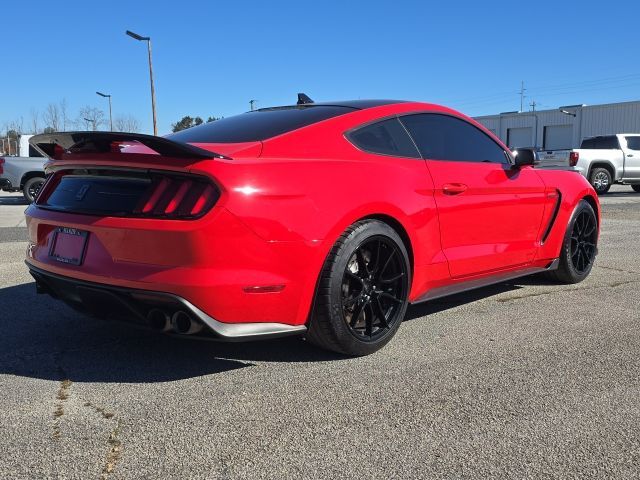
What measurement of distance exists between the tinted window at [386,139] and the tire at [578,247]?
2021 mm

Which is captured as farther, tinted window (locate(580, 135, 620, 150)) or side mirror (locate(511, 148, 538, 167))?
tinted window (locate(580, 135, 620, 150))

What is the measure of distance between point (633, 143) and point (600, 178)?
1.81 meters

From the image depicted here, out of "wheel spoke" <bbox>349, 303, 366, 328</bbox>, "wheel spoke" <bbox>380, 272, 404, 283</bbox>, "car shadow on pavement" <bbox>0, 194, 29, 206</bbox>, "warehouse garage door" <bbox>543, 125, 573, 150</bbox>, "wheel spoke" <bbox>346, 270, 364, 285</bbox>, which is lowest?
"car shadow on pavement" <bbox>0, 194, 29, 206</bbox>

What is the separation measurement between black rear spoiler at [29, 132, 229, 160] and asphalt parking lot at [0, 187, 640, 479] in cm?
114

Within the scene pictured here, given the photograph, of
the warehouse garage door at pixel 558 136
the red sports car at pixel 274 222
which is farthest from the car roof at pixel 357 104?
the warehouse garage door at pixel 558 136

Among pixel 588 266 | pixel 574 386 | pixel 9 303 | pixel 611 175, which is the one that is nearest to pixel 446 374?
pixel 574 386

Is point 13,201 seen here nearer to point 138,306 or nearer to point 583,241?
point 583,241

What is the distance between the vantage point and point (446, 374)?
125 inches

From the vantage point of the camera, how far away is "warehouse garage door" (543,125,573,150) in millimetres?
44481

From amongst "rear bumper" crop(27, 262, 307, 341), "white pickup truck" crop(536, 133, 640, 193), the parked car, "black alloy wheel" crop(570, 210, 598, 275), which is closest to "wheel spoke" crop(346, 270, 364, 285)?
"rear bumper" crop(27, 262, 307, 341)

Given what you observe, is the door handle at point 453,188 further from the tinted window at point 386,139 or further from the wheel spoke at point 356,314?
the wheel spoke at point 356,314

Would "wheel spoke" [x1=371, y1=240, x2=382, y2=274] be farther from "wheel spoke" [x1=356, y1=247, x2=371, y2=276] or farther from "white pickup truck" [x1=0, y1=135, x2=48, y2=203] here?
"white pickup truck" [x1=0, y1=135, x2=48, y2=203]

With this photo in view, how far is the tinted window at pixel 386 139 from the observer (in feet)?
11.6

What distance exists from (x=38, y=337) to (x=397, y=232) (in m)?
2.30
